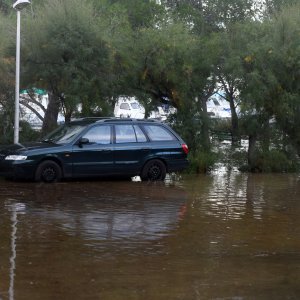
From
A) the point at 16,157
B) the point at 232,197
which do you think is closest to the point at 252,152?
the point at 232,197

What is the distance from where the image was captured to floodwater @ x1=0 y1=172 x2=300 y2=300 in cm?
739

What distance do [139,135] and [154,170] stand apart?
3.12 ft

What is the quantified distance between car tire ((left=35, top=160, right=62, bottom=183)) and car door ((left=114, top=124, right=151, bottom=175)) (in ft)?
4.96

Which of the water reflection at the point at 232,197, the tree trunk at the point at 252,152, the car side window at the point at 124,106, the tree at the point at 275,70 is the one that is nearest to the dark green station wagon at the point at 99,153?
the water reflection at the point at 232,197

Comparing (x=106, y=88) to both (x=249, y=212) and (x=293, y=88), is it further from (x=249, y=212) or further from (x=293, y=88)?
(x=249, y=212)

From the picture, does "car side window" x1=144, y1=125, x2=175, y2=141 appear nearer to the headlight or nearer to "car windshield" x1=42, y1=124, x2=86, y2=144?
"car windshield" x1=42, y1=124, x2=86, y2=144

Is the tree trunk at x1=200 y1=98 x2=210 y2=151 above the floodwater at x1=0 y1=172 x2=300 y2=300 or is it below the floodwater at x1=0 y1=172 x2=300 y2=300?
above

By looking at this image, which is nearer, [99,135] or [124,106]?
[99,135]

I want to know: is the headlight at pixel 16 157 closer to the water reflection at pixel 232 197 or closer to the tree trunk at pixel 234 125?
the water reflection at pixel 232 197

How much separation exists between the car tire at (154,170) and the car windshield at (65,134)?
1908 mm

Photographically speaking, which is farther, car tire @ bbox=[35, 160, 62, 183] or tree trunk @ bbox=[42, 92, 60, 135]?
tree trunk @ bbox=[42, 92, 60, 135]

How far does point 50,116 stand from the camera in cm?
2066

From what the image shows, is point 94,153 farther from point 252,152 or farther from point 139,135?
point 252,152

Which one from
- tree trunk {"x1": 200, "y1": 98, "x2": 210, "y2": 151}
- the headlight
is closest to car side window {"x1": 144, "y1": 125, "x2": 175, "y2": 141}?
tree trunk {"x1": 200, "y1": 98, "x2": 210, "y2": 151}
